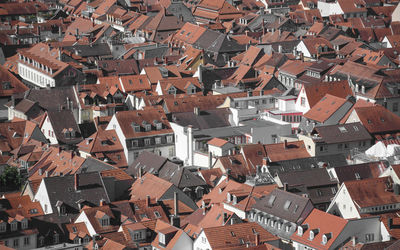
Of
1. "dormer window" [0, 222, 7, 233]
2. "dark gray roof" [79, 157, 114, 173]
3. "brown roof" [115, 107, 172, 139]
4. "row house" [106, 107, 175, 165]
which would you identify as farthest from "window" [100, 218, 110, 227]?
"brown roof" [115, 107, 172, 139]

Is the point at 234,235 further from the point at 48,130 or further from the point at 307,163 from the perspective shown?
the point at 48,130

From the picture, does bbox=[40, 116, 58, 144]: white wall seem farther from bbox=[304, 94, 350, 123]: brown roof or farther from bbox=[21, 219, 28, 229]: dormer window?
bbox=[21, 219, 28, 229]: dormer window

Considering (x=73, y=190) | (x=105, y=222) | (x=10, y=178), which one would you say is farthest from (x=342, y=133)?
Result: (x=10, y=178)

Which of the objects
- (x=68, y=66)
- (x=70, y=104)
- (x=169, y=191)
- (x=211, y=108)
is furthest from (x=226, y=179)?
(x=68, y=66)

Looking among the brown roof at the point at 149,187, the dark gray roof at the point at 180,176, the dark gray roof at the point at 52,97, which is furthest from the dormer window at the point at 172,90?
the brown roof at the point at 149,187

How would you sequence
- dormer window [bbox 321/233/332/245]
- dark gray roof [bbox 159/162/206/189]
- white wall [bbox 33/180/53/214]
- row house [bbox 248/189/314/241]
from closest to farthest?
dormer window [bbox 321/233/332/245] < row house [bbox 248/189/314/241] < white wall [bbox 33/180/53/214] < dark gray roof [bbox 159/162/206/189]

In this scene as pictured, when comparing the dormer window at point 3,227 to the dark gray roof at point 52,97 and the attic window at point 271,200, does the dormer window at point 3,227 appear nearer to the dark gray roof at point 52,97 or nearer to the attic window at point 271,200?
the attic window at point 271,200
